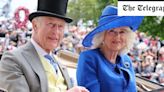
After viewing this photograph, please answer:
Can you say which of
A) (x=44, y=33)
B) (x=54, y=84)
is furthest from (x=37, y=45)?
(x=54, y=84)

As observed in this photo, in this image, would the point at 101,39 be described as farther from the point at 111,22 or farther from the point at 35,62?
the point at 35,62

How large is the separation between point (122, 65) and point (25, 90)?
851 mm

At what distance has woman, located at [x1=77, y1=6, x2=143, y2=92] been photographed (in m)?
2.60

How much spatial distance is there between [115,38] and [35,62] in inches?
24.1

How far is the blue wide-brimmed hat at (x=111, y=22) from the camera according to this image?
2.65 metres

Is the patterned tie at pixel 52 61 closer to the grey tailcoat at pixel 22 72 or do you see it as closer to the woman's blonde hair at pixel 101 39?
the grey tailcoat at pixel 22 72

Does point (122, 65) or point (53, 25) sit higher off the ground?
point (53, 25)

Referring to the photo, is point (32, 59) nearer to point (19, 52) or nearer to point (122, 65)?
point (19, 52)

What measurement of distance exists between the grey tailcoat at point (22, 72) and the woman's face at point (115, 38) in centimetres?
56

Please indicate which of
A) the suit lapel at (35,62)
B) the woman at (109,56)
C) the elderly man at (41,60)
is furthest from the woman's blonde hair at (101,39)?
the suit lapel at (35,62)

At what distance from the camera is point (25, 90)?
2127mm

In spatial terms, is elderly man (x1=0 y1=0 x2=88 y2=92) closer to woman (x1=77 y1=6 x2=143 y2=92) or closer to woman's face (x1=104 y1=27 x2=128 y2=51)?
woman (x1=77 y1=6 x2=143 y2=92)

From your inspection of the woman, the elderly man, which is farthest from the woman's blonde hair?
the elderly man

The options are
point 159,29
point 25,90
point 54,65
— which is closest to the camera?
point 25,90
